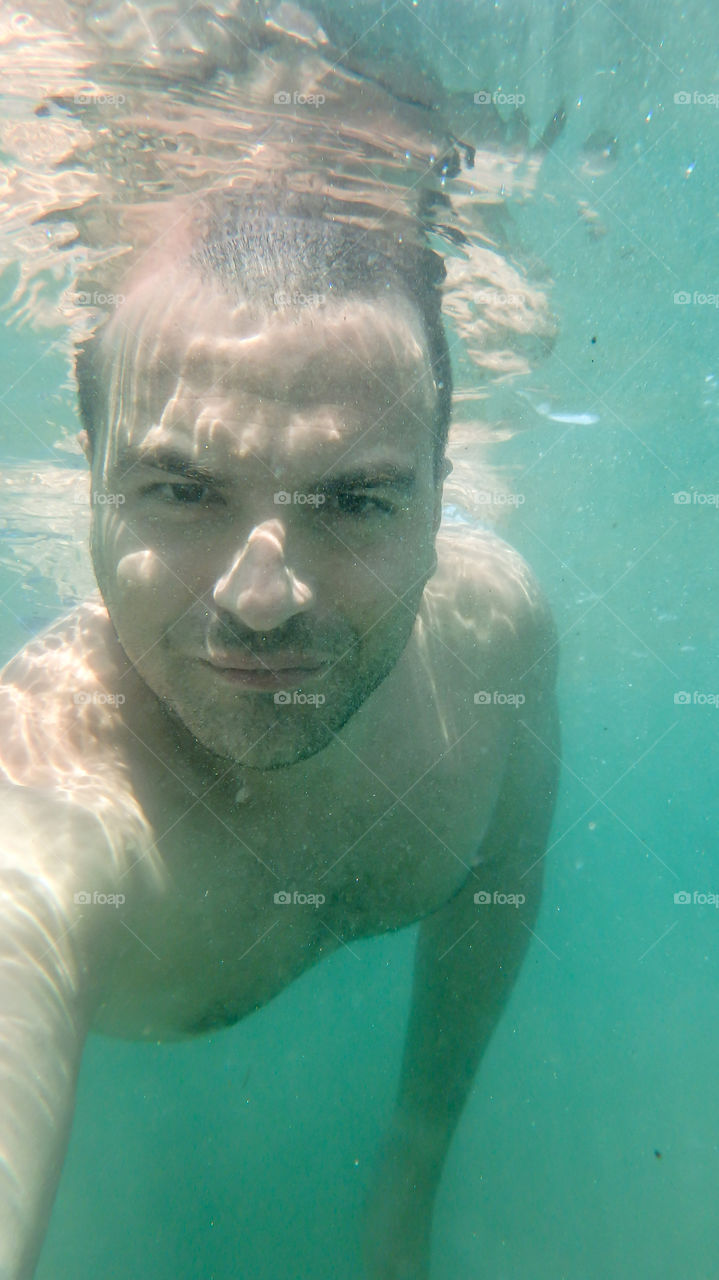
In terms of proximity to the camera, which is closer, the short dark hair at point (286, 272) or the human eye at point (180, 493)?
the human eye at point (180, 493)

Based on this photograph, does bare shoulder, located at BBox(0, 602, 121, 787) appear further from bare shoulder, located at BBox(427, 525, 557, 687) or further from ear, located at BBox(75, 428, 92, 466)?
bare shoulder, located at BBox(427, 525, 557, 687)

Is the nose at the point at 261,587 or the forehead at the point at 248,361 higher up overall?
the forehead at the point at 248,361

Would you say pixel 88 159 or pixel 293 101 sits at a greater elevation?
pixel 293 101

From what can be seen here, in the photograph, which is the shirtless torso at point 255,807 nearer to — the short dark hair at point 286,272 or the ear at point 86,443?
the ear at point 86,443

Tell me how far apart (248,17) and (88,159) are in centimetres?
188

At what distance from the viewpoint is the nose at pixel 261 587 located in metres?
2.08

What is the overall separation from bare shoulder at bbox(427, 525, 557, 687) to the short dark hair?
888 millimetres

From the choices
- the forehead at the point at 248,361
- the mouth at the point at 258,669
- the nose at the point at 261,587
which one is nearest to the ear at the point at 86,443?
the forehead at the point at 248,361

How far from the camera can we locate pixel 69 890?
6.46ft

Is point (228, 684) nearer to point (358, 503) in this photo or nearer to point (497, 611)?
point (358, 503)

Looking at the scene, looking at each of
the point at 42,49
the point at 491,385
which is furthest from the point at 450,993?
the point at 491,385

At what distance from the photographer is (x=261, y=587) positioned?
82.1 inches

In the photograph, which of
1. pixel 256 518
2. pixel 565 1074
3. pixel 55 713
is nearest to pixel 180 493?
pixel 256 518

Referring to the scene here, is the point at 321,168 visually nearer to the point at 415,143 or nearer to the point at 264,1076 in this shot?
the point at 415,143
